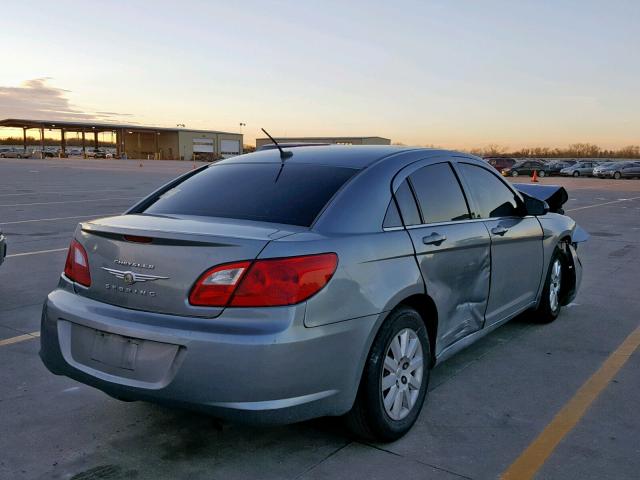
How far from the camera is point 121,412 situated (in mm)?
3707

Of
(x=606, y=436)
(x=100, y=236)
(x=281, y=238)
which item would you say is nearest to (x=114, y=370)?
(x=100, y=236)

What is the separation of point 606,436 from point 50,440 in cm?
306

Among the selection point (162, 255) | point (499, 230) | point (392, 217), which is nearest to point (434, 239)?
point (392, 217)

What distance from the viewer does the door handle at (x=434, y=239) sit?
3584 mm

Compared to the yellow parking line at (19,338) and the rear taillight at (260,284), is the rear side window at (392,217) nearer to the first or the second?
the rear taillight at (260,284)

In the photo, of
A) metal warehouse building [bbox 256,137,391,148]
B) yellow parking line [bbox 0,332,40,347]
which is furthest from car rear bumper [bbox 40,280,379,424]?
yellow parking line [bbox 0,332,40,347]

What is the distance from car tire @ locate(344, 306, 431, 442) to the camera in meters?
3.17

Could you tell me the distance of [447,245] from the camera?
3.78 m

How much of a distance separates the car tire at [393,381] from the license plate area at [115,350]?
1.14 metres

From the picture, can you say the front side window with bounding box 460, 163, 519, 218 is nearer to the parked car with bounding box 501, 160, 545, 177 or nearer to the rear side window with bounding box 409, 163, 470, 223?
the rear side window with bounding box 409, 163, 470, 223

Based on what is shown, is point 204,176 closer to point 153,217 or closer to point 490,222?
point 153,217

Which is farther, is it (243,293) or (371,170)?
(371,170)

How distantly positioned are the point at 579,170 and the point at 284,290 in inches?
2215

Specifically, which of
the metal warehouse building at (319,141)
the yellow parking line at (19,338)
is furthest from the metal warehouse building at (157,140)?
the yellow parking line at (19,338)
